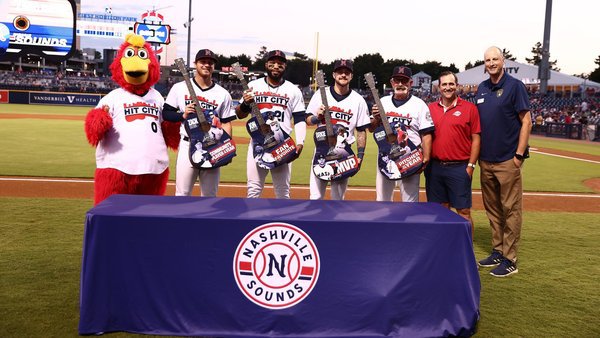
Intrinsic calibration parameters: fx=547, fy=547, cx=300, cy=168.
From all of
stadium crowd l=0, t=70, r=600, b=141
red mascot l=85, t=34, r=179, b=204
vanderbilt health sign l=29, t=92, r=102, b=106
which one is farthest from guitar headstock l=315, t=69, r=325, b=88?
vanderbilt health sign l=29, t=92, r=102, b=106

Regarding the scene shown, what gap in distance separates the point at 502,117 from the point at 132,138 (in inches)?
139

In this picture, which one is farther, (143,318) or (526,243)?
(526,243)

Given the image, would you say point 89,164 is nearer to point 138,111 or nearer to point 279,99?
point 138,111

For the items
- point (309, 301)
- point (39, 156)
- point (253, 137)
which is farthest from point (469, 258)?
point (39, 156)

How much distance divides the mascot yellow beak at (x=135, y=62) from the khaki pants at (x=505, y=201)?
11.4 ft

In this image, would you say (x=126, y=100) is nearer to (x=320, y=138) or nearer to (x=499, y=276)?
(x=320, y=138)

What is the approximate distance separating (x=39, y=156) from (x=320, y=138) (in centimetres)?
1003

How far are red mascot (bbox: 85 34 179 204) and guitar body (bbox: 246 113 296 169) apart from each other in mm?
898

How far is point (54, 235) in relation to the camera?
6.30 meters

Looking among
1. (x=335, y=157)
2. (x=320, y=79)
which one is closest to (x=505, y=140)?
(x=335, y=157)

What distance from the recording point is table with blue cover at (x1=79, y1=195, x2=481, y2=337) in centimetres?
362

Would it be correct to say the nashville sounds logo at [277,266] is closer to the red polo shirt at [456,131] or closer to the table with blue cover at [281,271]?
the table with blue cover at [281,271]

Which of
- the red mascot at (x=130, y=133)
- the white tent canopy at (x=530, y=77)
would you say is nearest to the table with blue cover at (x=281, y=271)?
the red mascot at (x=130, y=133)

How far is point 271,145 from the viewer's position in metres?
5.38
